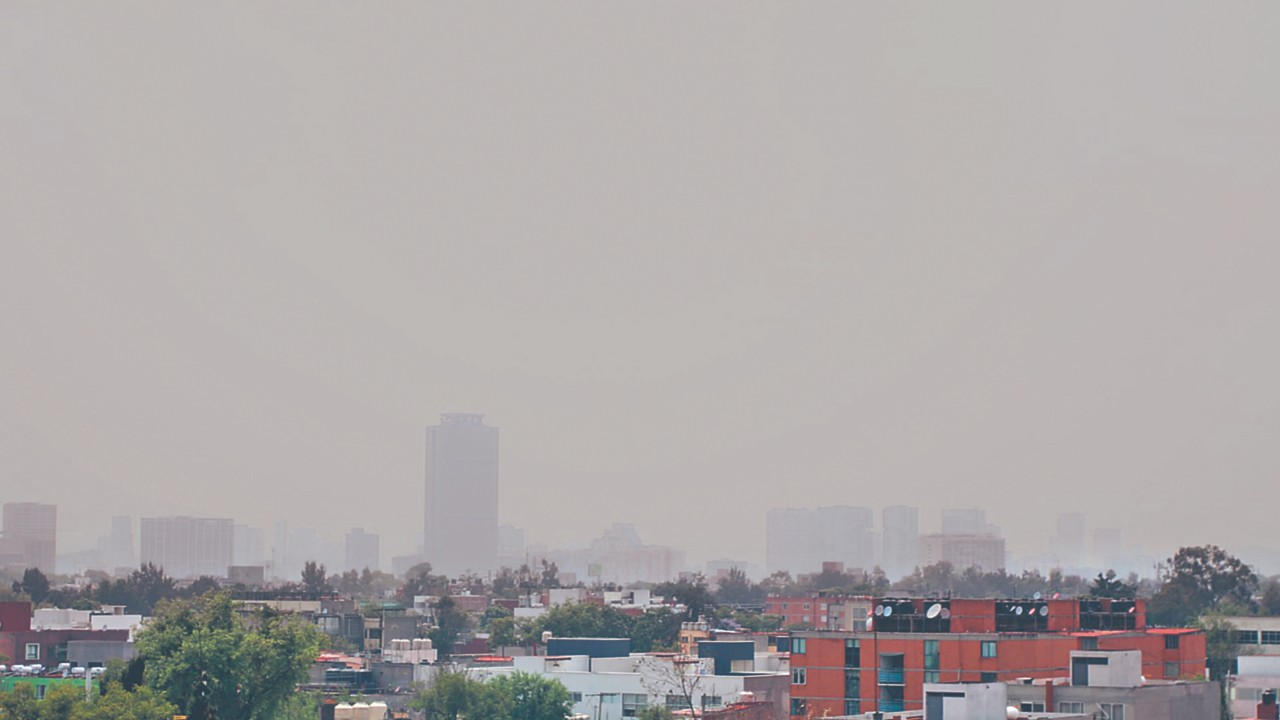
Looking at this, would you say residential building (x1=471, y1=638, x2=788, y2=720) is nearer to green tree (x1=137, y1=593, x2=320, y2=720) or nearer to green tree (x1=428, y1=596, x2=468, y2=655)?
green tree (x1=137, y1=593, x2=320, y2=720)

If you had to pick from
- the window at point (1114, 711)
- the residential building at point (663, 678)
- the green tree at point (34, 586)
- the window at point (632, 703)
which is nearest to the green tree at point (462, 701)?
the residential building at point (663, 678)

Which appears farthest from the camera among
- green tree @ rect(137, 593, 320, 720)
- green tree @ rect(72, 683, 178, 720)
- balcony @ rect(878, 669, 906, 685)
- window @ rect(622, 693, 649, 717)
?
window @ rect(622, 693, 649, 717)

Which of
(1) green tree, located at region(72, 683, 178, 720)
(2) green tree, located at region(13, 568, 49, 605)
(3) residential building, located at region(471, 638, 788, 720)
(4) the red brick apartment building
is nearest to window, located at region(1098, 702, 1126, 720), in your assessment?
(4) the red brick apartment building

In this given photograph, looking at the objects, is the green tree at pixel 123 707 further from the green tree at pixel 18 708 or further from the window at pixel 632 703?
the window at pixel 632 703

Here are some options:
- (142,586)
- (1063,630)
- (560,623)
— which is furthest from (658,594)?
(1063,630)

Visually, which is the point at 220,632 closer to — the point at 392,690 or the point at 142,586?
the point at 392,690
